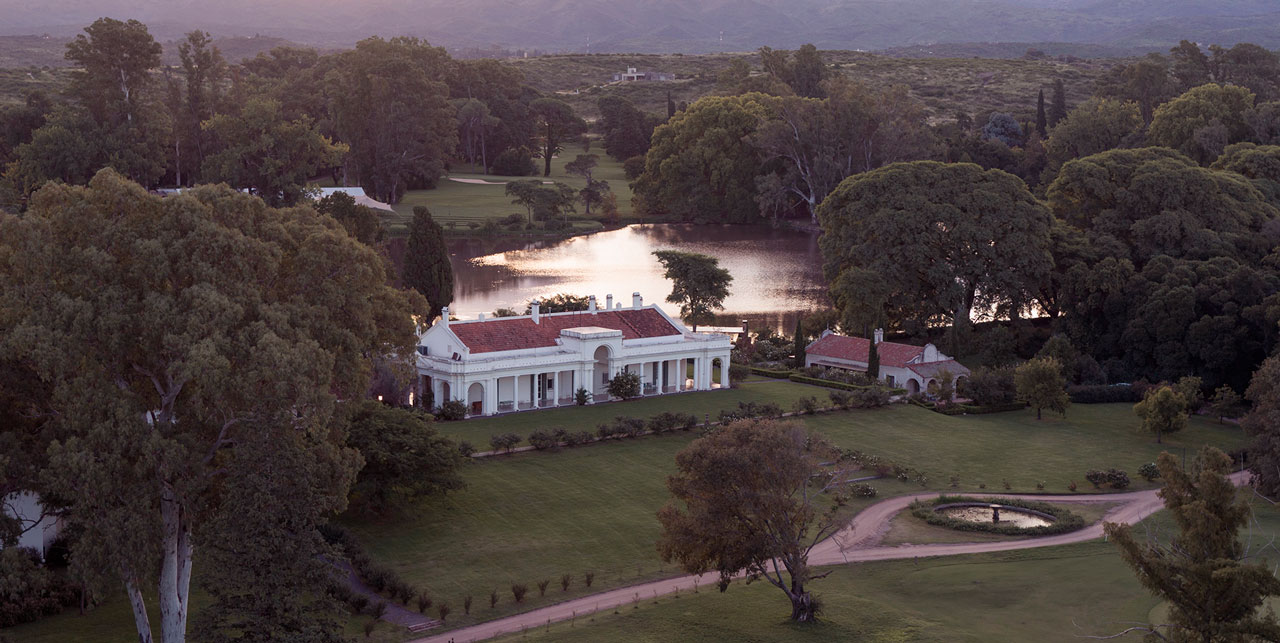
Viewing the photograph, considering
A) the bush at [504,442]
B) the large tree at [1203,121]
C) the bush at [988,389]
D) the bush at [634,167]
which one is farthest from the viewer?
the bush at [634,167]

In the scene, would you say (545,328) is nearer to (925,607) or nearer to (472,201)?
(925,607)

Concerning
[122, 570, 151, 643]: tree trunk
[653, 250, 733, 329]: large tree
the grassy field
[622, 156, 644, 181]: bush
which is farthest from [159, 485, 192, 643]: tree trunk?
[622, 156, 644, 181]: bush

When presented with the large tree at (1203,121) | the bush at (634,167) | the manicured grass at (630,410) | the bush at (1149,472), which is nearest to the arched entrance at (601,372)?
the manicured grass at (630,410)

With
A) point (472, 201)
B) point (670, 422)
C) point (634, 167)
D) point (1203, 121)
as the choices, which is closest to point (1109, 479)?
point (670, 422)

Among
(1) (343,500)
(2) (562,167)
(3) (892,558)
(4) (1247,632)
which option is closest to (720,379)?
(3) (892,558)

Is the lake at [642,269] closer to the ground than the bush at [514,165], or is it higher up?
closer to the ground

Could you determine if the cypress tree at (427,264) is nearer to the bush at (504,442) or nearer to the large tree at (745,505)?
the bush at (504,442)

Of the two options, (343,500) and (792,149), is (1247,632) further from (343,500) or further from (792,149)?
(792,149)
